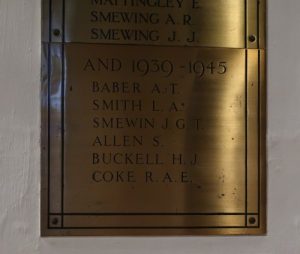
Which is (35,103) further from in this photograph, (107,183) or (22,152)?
(107,183)

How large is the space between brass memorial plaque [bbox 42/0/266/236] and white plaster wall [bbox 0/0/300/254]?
23mm

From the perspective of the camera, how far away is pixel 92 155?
43.9 inches

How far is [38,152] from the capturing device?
1.11 metres

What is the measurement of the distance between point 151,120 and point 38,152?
0.88ft

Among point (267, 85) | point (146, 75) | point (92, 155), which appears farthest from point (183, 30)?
point (92, 155)

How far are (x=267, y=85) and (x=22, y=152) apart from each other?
0.59 m

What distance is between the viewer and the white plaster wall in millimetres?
1103

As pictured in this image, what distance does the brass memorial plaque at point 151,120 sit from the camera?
3.65ft

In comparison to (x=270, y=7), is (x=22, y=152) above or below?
below

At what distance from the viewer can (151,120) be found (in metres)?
1.13

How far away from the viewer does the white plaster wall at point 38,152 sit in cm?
110

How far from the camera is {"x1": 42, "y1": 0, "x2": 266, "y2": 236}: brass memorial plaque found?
1.11 meters

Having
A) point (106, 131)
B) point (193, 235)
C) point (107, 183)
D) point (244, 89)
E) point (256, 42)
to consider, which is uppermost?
point (256, 42)

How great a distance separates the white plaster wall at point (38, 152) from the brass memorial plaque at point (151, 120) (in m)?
0.02
